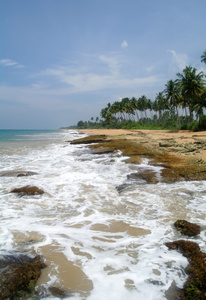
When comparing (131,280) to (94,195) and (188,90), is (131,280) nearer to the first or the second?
(94,195)

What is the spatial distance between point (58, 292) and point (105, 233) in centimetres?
147

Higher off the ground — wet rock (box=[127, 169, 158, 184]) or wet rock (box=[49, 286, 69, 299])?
wet rock (box=[127, 169, 158, 184])

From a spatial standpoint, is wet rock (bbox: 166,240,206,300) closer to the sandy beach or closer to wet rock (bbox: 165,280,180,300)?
wet rock (bbox: 165,280,180,300)

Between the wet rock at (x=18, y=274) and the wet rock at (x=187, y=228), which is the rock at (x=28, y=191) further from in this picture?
the wet rock at (x=187, y=228)

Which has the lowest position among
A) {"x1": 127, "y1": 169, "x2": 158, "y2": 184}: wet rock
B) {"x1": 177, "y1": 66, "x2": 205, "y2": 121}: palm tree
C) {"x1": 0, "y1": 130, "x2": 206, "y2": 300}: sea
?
{"x1": 0, "y1": 130, "x2": 206, "y2": 300}: sea

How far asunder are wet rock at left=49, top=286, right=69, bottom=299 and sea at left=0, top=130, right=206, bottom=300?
3cm

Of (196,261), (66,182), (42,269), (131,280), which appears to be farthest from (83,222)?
(66,182)

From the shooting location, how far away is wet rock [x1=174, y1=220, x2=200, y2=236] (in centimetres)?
337

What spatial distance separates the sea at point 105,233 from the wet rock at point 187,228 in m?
0.09

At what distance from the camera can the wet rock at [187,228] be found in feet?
11.1

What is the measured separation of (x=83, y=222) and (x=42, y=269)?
1532mm

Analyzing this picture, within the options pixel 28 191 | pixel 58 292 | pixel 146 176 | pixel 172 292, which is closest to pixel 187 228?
pixel 172 292

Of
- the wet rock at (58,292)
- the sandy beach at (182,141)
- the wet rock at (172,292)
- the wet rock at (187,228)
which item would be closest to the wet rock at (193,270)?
the wet rock at (172,292)

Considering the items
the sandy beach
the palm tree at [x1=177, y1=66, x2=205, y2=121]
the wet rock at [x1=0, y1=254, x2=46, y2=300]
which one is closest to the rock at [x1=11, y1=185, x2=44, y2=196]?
the wet rock at [x1=0, y1=254, x2=46, y2=300]
